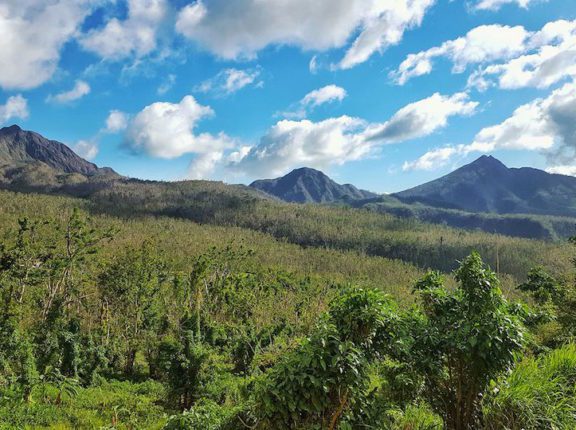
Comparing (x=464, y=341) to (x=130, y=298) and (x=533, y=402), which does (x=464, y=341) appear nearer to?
(x=533, y=402)

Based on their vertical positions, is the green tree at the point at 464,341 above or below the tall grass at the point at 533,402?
above

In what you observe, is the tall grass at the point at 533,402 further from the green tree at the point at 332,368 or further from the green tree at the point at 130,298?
the green tree at the point at 130,298

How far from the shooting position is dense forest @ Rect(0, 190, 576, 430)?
5.94m

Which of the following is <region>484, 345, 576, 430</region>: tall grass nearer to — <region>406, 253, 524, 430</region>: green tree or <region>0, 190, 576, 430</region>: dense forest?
<region>0, 190, 576, 430</region>: dense forest

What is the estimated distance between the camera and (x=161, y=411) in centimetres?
3038

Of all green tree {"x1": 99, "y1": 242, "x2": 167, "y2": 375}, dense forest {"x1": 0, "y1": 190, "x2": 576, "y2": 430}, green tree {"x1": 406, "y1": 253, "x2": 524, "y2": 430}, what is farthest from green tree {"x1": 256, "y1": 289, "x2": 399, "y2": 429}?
green tree {"x1": 99, "y1": 242, "x2": 167, "y2": 375}

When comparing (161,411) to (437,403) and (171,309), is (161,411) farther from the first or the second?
(171,309)

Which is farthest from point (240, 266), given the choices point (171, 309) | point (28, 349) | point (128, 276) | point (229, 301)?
point (28, 349)

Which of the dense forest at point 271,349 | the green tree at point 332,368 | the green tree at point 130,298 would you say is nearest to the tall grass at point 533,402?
the dense forest at point 271,349

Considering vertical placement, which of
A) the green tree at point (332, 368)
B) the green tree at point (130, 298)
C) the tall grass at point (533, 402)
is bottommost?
the green tree at point (130, 298)

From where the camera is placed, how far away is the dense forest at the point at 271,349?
594 cm

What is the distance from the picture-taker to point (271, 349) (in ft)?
108

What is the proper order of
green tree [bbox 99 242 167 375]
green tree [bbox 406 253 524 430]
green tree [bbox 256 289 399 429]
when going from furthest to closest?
1. green tree [bbox 99 242 167 375]
2. green tree [bbox 406 253 524 430]
3. green tree [bbox 256 289 399 429]

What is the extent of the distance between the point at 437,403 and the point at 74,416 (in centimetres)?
2684
